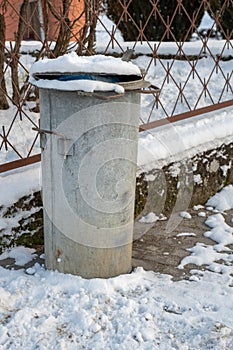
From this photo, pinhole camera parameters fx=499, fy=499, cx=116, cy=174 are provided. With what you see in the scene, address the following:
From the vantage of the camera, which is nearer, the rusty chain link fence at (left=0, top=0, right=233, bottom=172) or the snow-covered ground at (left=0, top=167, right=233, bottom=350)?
the snow-covered ground at (left=0, top=167, right=233, bottom=350)

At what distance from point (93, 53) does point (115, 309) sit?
8.76ft

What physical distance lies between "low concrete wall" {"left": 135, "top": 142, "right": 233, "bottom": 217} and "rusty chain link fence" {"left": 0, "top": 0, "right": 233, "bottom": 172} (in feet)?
1.37

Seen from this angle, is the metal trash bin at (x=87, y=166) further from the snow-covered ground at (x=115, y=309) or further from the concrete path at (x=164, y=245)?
the concrete path at (x=164, y=245)

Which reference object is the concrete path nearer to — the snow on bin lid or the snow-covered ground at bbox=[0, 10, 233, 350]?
the snow-covered ground at bbox=[0, 10, 233, 350]

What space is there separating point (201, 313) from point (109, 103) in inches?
42.4

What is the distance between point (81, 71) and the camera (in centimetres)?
231

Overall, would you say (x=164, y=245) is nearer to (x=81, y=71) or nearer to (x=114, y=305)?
(x=114, y=305)

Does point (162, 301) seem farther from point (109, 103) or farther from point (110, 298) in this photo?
point (109, 103)

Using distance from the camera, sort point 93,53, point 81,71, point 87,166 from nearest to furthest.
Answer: point 81,71 → point 87,166 → point 93,53

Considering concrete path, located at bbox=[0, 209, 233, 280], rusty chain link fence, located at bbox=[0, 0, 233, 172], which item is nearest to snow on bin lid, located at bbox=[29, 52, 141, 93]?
rusty chain link fence, located at bbox=[0, 0, 233, 172]

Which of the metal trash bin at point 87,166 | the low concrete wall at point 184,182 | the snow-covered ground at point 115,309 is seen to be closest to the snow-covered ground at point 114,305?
the snow-covered ground at point 115,309

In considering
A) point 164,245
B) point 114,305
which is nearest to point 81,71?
point 114,305

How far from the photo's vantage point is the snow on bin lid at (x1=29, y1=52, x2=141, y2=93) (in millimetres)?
2250

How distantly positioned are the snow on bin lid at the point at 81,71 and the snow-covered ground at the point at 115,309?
80cm
